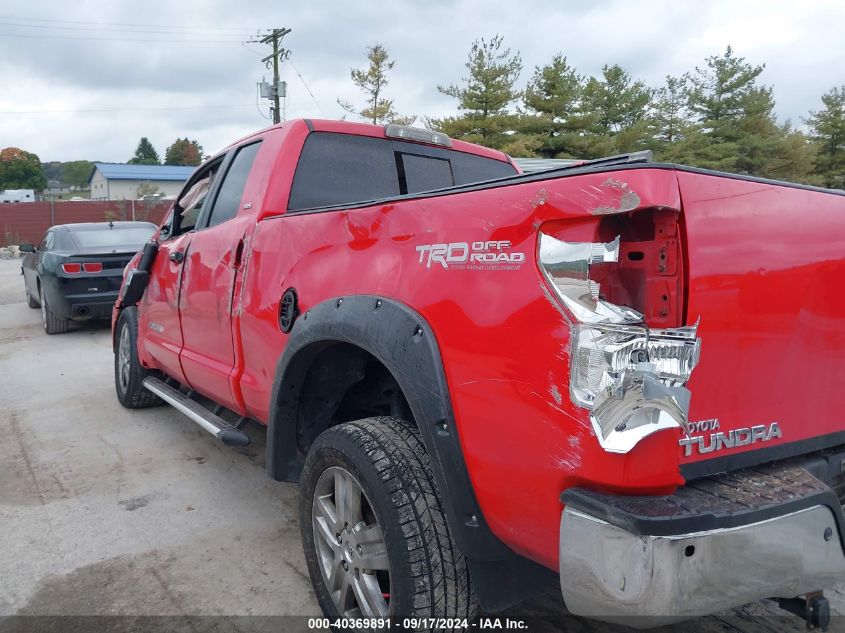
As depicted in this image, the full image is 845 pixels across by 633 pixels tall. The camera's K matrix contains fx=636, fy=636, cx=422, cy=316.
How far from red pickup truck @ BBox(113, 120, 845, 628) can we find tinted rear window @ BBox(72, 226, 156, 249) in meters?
8.04

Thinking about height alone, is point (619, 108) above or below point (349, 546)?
above

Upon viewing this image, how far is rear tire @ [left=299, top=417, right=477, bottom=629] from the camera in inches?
75.3

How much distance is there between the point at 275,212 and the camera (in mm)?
3070

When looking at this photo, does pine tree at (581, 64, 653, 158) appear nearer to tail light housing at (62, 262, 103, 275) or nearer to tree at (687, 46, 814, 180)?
tree at (687, 46, 814, 180)

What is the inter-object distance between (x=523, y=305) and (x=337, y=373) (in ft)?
4.28

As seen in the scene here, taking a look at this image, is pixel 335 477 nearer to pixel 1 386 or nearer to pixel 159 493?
pixel 159 493

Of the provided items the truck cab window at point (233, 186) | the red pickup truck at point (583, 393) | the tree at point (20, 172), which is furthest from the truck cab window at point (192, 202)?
the tree at point (20, 172)

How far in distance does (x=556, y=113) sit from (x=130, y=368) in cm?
2157

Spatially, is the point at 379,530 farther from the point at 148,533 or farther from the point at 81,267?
the point at 81,267

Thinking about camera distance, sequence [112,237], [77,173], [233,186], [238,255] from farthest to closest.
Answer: [77,173], [112,237], [233,186], [238,255]

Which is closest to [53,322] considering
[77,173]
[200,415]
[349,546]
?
[200,415]

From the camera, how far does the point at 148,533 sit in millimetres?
3328

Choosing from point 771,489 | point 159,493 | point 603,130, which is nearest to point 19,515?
point 159,493

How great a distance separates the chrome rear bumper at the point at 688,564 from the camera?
1385mm
